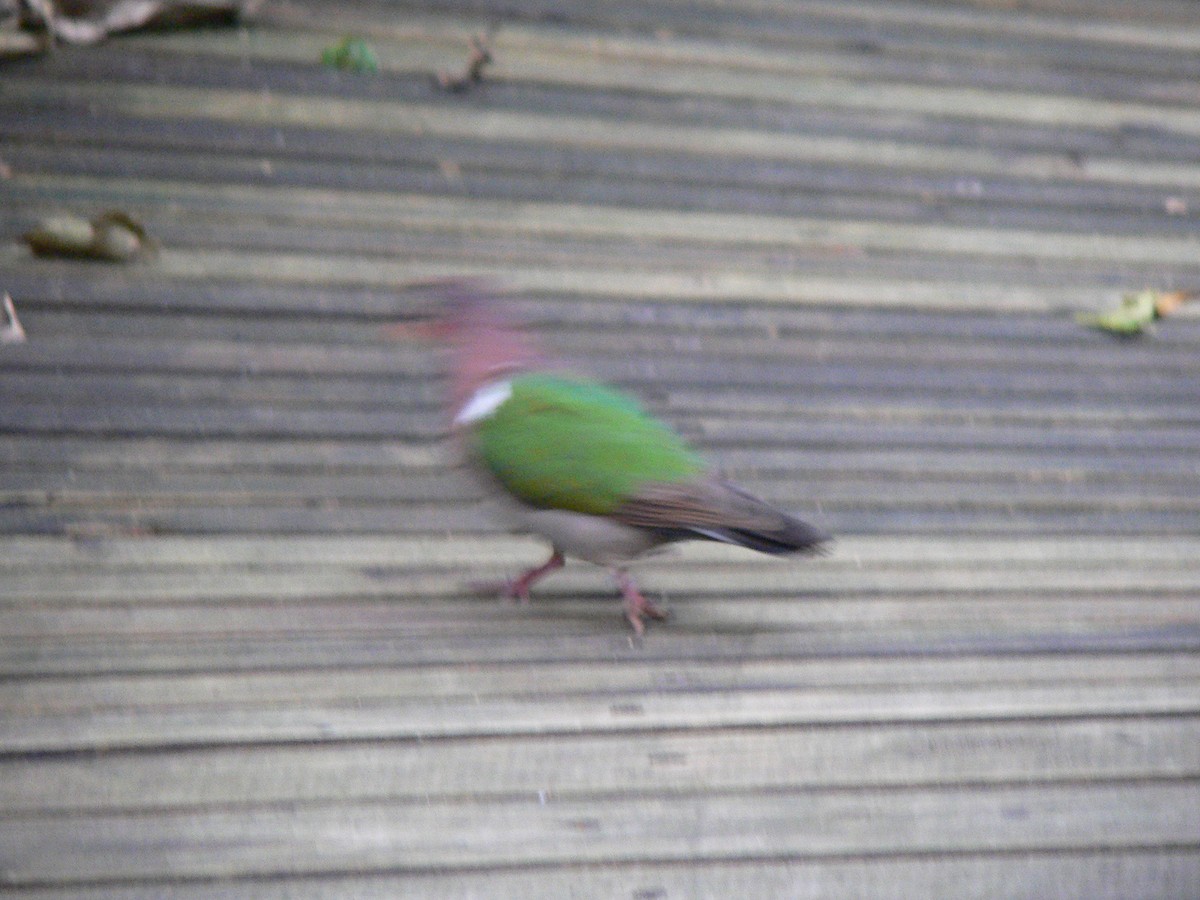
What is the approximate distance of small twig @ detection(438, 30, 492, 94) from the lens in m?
4.43

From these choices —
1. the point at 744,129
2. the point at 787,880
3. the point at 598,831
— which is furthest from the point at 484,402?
the point at 744,129

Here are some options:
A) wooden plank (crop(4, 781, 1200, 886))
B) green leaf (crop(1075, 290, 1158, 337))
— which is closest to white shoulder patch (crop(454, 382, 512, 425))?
wooden plank (crop(4, 781, 1200, 886))

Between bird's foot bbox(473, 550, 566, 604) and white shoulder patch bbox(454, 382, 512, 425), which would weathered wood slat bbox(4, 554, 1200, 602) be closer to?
bird's foot bbox(473, 550, 566, 604)

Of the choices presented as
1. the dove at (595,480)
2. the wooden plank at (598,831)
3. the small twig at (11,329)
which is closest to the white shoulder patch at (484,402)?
the dove at (595,480)

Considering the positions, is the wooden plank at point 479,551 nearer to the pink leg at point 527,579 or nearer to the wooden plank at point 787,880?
the pink leg at point 527,579

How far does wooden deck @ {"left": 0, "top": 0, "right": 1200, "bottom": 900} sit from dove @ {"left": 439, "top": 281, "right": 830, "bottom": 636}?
0.18 meters

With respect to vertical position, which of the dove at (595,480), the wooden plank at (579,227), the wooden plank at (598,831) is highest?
the wooden plank at (579,227)

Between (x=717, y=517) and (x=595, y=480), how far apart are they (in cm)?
26

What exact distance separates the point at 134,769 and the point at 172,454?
117cm

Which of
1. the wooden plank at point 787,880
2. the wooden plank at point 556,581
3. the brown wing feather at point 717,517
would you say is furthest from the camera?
the wooden plank at point 556,581

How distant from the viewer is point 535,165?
433cm

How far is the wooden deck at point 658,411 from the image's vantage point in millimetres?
2215

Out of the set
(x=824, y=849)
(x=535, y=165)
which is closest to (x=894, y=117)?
(x=535, y=165)

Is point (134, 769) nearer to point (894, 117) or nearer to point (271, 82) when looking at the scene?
point (271, 82)
